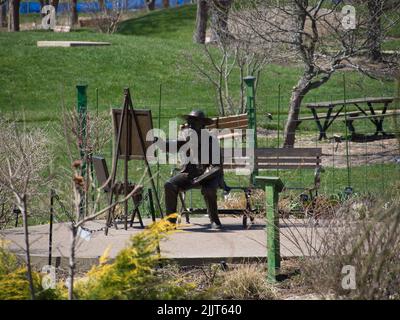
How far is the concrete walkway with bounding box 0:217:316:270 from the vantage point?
954cm

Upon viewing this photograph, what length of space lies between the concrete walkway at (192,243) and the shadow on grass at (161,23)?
31741mm

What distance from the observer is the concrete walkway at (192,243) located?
31.3 ft

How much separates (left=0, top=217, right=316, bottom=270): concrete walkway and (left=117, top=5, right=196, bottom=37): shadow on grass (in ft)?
104

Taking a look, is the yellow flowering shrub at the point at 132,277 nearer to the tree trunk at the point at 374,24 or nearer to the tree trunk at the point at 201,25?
the tree trunk at the point at 374,24

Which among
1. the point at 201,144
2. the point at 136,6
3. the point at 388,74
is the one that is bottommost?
the point at 201,144

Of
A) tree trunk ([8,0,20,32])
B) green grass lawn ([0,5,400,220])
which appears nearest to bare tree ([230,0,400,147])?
green grass lawn ([0,5,400,220])

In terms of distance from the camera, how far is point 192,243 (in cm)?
1040

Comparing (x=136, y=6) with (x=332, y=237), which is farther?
(x=136, y=6)

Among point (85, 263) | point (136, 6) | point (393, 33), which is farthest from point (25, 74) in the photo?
point (136, 6)

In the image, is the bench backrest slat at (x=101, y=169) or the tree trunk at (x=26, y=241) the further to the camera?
the bench backrest slat at (x=101, y=169)

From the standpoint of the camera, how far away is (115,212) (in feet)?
40.1

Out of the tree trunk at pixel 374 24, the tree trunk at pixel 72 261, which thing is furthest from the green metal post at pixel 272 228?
the tree trunk at pixel 374 24
